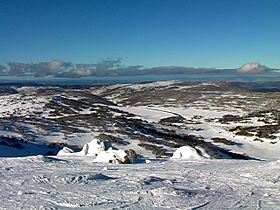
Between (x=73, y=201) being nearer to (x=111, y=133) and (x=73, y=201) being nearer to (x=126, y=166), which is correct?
(x=126, y=166)

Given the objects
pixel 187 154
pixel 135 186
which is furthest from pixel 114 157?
pixel 135 186

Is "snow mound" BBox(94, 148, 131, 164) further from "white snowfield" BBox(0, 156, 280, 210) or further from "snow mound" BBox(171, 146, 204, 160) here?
"snow mound" BBox(171, 146, 204, 160)

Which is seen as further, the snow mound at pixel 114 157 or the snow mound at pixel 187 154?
the snow mound at pixel 187 154

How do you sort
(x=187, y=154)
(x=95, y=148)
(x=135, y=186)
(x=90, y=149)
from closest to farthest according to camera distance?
(x=135, y=186) → (x=187, y=154) → (x=90, y=149) → (x=95, y=148)

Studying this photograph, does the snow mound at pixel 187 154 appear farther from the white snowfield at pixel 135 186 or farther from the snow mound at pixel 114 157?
the white snowfield at pixel 135 186

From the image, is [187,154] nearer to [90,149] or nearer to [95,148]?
[95,148]

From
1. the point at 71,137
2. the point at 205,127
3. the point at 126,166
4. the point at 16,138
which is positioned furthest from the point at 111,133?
the point at 126,166

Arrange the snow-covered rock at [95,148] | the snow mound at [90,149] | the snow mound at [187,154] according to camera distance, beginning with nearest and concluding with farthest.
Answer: the snow mound at [187,154]
the snow mound at [90,149]
the snow-covered rock at [95,148]

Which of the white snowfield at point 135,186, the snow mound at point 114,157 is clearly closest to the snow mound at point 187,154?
the snow mound at point 114,157

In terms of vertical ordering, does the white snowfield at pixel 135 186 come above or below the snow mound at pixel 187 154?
above
